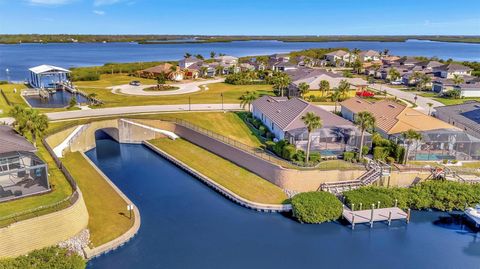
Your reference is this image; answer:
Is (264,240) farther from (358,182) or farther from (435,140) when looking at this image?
(435,140)

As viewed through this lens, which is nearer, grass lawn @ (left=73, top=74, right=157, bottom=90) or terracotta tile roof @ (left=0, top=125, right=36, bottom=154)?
terracotta tile roof @ (left=0, top=125, right=36, bottom=154)

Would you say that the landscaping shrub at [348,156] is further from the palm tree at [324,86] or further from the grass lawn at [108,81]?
the grass lawn at [108,81]

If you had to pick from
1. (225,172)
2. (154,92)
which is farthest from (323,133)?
(154,92)

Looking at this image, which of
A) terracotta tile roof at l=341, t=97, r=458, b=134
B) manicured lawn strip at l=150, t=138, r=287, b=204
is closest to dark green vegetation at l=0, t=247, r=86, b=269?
manicured lawn strip at l=150, t=138, r=287, b=204

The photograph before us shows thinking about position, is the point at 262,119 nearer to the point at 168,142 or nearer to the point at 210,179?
the point at 168,142

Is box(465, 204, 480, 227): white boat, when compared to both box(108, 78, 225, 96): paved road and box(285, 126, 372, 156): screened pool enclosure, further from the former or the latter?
box(108, 78, 225, 96): paved road

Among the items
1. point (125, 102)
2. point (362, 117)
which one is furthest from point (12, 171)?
point (125, 102)
